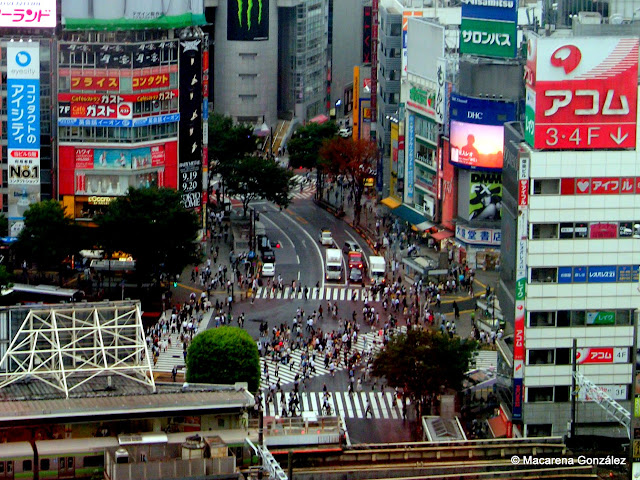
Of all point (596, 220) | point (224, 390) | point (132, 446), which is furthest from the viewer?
point (596, 220)

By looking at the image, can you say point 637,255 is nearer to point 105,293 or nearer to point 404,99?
point 105,293

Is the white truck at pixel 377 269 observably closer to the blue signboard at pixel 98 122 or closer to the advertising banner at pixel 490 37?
the advertising banner at pixel 490 37

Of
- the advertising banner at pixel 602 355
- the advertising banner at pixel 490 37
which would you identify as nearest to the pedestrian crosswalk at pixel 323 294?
the advertising banner at pixel 490 37

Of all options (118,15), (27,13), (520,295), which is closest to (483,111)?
(118,15)

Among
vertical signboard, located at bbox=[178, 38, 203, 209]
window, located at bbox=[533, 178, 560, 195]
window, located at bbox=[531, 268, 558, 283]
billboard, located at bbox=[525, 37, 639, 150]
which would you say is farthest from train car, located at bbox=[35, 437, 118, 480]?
vertical signboard, located at bbox=[178, 38, 203, 209]

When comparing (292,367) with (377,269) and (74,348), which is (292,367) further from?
(74,348)

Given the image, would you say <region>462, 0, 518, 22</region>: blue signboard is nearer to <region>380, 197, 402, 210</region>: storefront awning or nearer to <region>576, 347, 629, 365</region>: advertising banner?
<region>380, 197, 402, 210</region>: storefront awning

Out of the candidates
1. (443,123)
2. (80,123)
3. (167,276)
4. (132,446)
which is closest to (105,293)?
(167,276)
